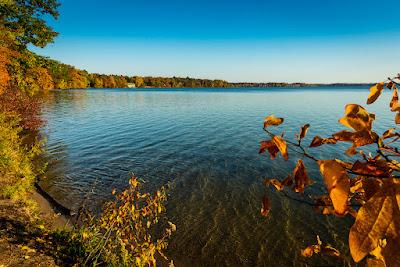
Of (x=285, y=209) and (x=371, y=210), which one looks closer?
(x=371, y=210)

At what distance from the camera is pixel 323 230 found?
385 inches

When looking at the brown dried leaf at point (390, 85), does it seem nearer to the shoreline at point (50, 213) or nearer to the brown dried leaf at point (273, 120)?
the brown dried leaf at point (273, 120)

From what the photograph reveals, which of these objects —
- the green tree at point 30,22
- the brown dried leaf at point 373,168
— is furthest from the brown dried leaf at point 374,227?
the green tree at point 30,22

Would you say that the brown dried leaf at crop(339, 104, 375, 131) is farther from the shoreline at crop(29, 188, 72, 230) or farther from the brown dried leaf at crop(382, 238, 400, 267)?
the shoreline at crop(29, 188, 72, 230)

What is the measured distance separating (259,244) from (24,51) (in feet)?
73.0

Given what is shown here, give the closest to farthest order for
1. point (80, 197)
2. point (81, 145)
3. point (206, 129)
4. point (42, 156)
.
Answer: point (80, 197) < point (42, 156) < point (81, 145) < point (206, 129)

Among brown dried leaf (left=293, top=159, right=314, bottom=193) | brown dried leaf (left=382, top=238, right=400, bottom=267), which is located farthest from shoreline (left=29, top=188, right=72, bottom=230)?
brown dried leaf (left=382, top=238, right=400, bottom=267)

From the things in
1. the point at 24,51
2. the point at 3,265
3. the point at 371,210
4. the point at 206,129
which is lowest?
the point at 206,129

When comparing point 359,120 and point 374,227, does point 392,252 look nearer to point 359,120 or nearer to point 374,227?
point 374,227

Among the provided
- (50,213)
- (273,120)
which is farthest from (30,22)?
(273,120)

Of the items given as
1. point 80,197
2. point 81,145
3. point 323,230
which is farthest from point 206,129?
point 323,230

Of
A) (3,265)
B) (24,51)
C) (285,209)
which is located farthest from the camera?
(24,51)

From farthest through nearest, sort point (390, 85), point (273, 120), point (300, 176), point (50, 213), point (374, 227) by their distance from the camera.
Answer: point (50, 213), point (390, 85), point (300, 176), point (273, 120), point (374, 227)

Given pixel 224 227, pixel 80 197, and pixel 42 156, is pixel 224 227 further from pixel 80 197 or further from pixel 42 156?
pixel 42 156
